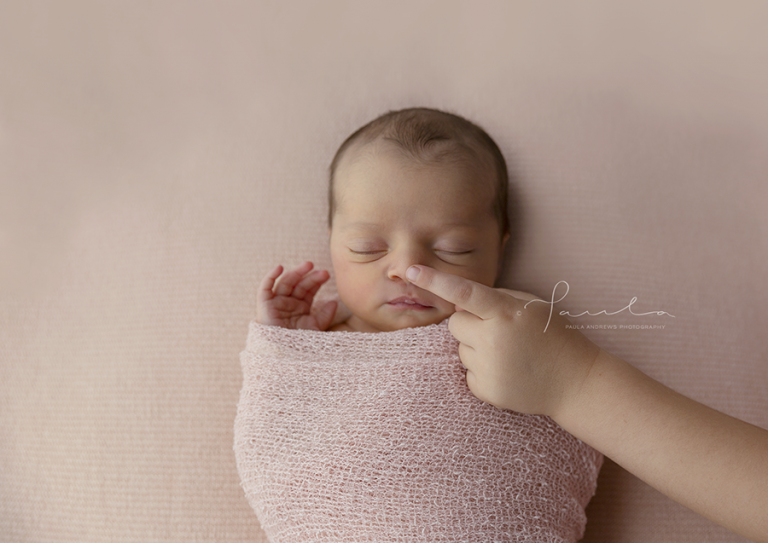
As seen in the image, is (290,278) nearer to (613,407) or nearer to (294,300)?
(294,300)

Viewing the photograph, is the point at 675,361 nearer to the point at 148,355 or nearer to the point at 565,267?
the point at 565,267

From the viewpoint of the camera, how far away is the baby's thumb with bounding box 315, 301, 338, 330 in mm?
1271

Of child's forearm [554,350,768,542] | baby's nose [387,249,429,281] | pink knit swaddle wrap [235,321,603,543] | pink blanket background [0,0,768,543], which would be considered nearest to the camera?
child's forearm [554,350,768,542]

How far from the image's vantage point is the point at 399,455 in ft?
3.04

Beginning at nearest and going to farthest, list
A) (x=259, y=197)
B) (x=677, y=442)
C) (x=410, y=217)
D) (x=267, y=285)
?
(x=677, y=442)
(x=410, y=217)
(x=267, y=285)
(x=259, y=197)

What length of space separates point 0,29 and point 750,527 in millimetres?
1978

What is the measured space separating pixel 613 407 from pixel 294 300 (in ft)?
2.28

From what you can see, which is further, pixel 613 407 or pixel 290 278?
pixel 290 278

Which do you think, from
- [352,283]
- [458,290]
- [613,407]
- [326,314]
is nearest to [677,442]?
[613,407]

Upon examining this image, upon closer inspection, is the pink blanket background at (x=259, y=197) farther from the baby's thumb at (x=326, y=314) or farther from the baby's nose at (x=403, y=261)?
the baby's nose at (x=403, y=261)

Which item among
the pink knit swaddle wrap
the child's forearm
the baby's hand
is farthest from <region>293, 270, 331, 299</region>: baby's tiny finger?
the child's forearm

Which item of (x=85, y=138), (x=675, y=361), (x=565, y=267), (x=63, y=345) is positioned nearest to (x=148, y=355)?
(x=63, y=345)

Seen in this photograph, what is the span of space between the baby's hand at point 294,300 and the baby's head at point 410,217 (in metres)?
0.10

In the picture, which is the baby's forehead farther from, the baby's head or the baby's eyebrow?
the baby's eyebrow
